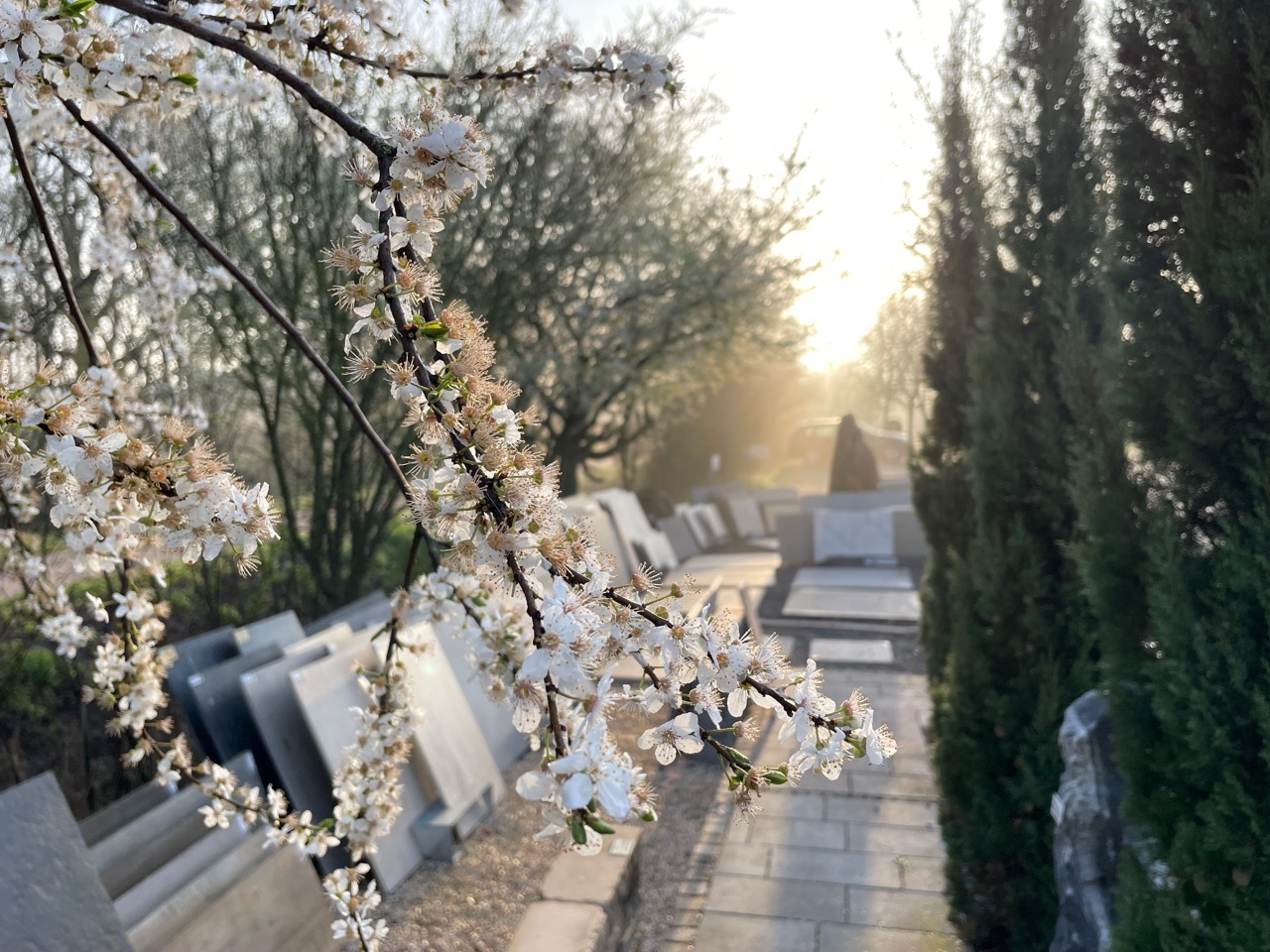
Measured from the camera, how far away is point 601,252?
7.36 metres

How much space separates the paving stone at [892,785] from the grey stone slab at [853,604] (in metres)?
2.77

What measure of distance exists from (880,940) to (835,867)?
488mm

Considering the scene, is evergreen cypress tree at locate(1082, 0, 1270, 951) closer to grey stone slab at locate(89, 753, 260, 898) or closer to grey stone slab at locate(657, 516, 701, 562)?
grey stone slab at locate(89, 753, 260, 898)

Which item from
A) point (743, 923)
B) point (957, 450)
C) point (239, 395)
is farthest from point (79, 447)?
point (239, 395)

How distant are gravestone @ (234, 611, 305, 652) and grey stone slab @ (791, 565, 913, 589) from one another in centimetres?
516

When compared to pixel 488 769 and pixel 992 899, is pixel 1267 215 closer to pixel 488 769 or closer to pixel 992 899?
pixel 992 899

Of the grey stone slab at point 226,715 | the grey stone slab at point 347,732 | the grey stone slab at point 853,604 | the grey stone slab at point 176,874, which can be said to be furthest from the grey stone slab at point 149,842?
the grey stone slab at point 853,604

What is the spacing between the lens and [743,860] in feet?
11.7

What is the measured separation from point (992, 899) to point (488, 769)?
2330 millimetres

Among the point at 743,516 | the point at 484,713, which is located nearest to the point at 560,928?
the point at 484,713

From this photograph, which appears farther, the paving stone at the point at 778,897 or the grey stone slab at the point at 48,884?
the paving stone at the point at 778,897

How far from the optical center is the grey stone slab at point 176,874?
221cm

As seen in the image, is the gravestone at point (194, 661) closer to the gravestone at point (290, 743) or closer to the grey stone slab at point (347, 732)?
the gravestone at point (290, 743)

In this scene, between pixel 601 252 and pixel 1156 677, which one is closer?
pixel 1156 677
